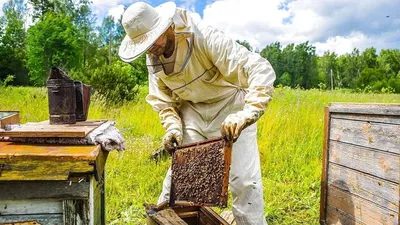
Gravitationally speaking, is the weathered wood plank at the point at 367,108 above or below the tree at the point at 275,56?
below

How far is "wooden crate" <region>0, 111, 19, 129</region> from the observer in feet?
5.71

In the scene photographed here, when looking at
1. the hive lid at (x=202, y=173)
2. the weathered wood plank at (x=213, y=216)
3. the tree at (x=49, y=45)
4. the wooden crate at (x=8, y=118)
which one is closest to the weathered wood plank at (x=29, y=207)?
the wooden crate at (x=8, y=118)

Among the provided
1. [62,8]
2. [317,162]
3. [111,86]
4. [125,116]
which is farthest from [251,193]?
[62,8]

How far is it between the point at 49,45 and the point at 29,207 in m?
31.7

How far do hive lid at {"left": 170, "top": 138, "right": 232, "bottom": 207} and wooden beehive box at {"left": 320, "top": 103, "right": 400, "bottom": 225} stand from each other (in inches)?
39.7

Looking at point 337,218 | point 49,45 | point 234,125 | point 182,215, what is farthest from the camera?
point 49,45

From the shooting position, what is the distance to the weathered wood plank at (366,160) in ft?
6.67

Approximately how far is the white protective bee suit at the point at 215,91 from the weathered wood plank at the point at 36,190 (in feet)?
2.83

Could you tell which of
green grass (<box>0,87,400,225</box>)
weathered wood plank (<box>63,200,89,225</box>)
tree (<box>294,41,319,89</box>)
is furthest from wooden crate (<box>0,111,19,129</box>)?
tree (<box>294,41,319,89</box>)

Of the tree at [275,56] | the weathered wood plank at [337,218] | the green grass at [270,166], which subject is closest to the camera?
the weathered wood plank at [337,218]

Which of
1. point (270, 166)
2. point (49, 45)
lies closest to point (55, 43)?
point (49, 45)

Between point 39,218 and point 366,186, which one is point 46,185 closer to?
point 39,218

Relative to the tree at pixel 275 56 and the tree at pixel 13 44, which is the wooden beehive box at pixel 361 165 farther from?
the tree at pixel 275 56

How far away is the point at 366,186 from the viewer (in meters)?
2.27
